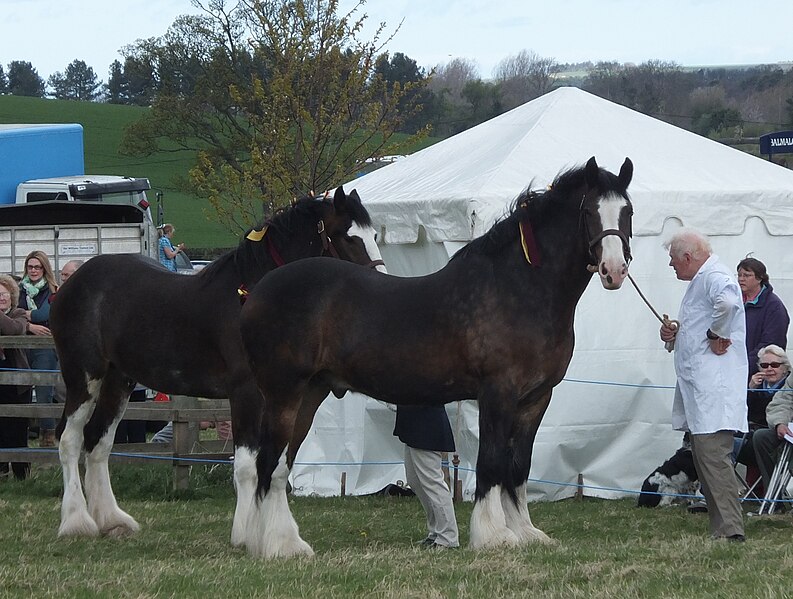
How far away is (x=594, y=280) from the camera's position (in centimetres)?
977

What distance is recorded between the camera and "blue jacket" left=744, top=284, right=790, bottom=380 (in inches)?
353

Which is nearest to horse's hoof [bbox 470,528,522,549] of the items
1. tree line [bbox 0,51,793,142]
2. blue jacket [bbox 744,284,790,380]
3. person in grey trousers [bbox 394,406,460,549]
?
person in grey trousers [bbox 394,406,460,549]

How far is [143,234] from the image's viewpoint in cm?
1980

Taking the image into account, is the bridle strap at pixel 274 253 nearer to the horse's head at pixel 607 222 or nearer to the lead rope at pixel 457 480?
the horse's head at pixel 607 222

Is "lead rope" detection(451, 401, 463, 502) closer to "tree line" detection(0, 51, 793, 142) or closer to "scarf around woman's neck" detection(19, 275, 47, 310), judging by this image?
"scarf around woman's neck" detection(19, 275, 47, 310)

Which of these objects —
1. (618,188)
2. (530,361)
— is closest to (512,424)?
(530,361)

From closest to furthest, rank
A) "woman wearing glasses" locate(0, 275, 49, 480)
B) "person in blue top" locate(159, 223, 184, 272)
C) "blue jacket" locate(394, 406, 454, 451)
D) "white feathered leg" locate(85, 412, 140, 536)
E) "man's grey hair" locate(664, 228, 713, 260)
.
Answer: "blue jacket" locate(394, 406, 454, 451) → "man's grey hair" locate(664, 228, 713, 260) → "white feathered leg" locate(85, 412, 140, 536) → "woman wearing glasses" locate(0, 275, 49, 480) → "person in blue top" locate(159, 223, 184, 272)

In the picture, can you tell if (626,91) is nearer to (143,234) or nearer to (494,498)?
(143,234)

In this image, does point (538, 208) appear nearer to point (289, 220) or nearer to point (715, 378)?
point (715, 378)

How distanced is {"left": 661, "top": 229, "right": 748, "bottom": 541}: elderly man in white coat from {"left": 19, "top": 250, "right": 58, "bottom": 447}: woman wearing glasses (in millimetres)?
6704

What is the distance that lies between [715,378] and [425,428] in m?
1.77

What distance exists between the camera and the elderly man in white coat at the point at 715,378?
6820 mm

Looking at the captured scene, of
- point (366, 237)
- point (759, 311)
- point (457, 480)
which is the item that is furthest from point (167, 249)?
point (366, 237)

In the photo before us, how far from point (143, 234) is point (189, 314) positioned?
12.7 m
